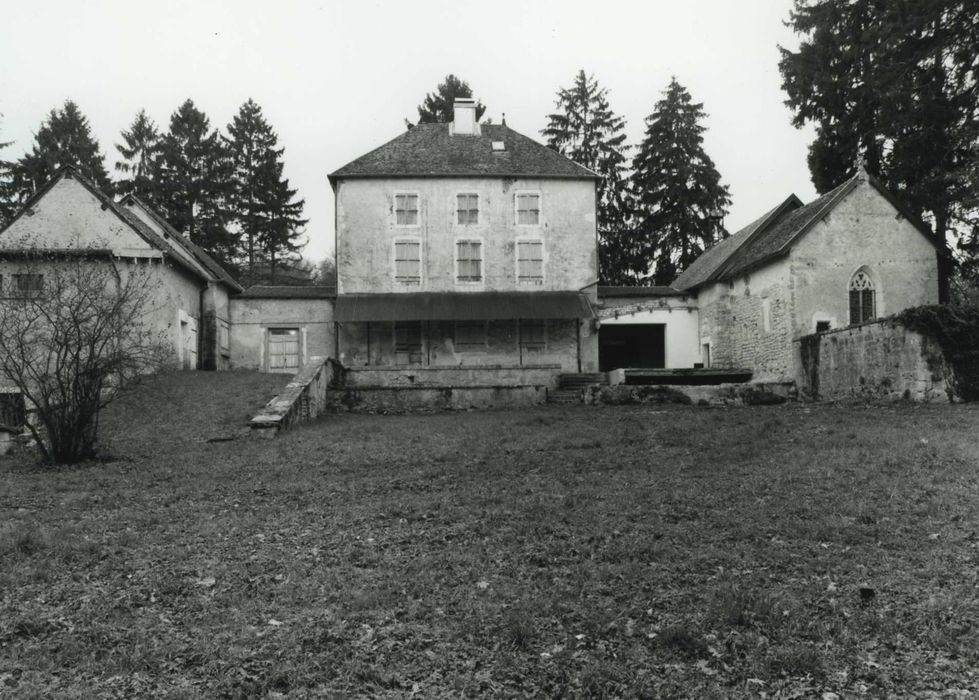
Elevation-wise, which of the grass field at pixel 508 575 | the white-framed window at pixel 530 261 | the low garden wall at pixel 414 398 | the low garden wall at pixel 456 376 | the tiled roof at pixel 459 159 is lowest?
the grass field at pixel 508 575

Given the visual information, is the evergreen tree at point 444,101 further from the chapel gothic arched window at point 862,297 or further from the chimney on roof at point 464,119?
the chapel gothic arched window at point 862,297

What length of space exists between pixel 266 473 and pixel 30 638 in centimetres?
591

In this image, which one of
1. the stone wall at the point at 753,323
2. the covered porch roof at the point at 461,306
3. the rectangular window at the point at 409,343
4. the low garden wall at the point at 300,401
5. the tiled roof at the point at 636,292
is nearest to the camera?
the low garden wall at the point at 300,401

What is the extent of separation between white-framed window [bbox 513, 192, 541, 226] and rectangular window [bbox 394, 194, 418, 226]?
3.69 metres

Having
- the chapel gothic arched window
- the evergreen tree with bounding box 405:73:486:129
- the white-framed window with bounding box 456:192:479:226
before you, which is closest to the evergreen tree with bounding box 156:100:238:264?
the evergreen tree with bounding box 405:73:486:129

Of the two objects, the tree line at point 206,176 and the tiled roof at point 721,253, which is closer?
the tiled roof at point 721,253

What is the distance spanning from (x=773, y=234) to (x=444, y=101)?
24.4 m

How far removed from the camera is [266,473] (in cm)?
1103

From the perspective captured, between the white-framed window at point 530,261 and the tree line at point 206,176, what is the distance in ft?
72.0

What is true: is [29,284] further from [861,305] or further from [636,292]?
[861,305]

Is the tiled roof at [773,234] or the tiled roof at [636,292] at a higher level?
the tiled roof at [773,234]

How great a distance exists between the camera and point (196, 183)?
44.7 metres

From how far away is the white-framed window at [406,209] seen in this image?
2859 centimetres

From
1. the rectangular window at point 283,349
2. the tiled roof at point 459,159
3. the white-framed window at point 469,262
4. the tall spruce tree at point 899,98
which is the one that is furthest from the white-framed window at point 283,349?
the tall spruce tree at point 899,98
